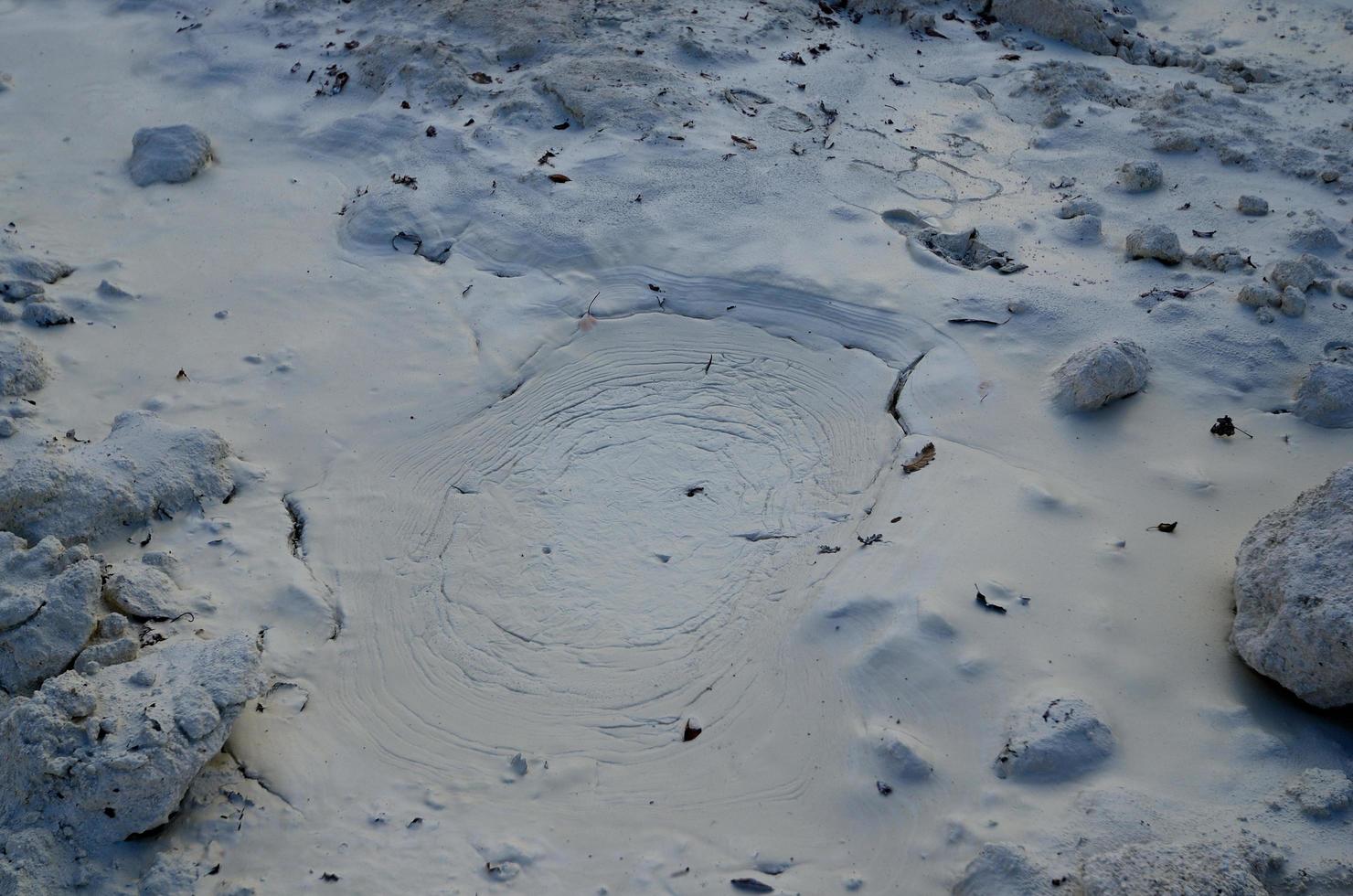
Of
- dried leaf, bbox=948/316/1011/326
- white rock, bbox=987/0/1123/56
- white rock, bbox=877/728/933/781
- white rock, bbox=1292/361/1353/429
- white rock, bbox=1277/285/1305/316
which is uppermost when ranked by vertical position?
white rock, bbox=987/0/1123/56

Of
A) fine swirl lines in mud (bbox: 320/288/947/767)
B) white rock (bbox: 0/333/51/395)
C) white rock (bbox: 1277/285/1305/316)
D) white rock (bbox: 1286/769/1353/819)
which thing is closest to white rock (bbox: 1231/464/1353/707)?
white rock (bbox: 1286/769/1353/819)

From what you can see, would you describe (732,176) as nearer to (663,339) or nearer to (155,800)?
(663,339)

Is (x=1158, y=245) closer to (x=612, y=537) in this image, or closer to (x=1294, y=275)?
(x=1294, y=275)

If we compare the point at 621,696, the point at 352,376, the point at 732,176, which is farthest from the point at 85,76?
the point at 621,696

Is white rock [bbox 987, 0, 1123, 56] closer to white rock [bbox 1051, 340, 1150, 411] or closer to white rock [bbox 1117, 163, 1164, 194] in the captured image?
white rock [bbox 1117, 163, 1164, 194]

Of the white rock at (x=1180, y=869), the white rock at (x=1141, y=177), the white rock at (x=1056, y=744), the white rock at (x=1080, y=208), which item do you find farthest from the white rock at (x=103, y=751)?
the white rock at (x=1141, y=177)

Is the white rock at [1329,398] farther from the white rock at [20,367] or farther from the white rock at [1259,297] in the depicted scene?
the white rock at [20,367]
